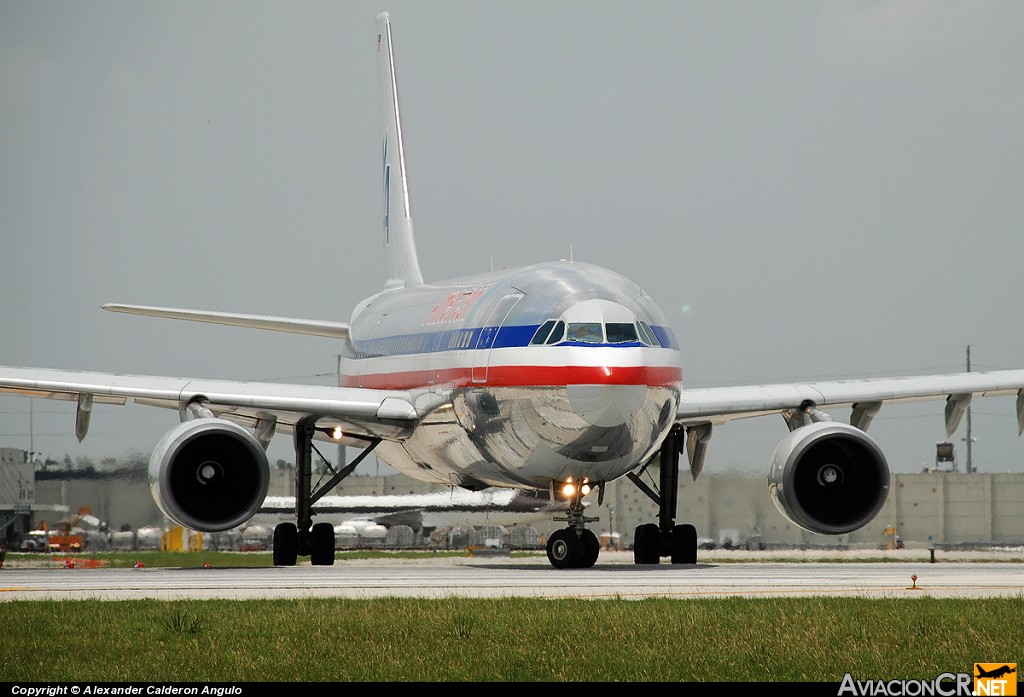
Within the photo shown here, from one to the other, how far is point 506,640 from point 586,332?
10.4 m

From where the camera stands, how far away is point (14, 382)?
25.5 meters

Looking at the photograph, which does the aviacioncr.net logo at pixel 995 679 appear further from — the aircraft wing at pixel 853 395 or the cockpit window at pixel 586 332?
the aircraft wing at pixel 853 395

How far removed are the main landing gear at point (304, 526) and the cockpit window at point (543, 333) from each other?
6227 mm

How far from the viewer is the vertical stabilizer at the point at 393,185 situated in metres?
36.8

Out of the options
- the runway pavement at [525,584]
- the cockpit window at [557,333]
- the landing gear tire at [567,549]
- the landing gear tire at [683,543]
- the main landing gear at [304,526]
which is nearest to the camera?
the runway pavement at [525,584]

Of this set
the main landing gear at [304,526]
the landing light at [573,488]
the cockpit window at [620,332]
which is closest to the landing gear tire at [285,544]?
the main landing gear at [304,526]

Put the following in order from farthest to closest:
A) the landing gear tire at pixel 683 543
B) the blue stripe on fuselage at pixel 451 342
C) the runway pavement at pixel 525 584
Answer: the landing gear tire at pixel 683 543
the blue stripe on fuselage at pixel 451 342
the runway pavement at pixel 525 584

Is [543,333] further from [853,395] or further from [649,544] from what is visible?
[649,544]

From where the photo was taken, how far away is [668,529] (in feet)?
96.1

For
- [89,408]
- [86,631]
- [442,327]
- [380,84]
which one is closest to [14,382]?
[89,408]

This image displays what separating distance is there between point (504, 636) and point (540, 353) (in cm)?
1032

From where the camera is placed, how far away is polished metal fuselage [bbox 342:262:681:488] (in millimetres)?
22766

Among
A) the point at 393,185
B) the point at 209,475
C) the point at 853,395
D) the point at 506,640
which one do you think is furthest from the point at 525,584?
the point at 393,185

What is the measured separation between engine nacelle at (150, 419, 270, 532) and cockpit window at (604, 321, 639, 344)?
546cm
